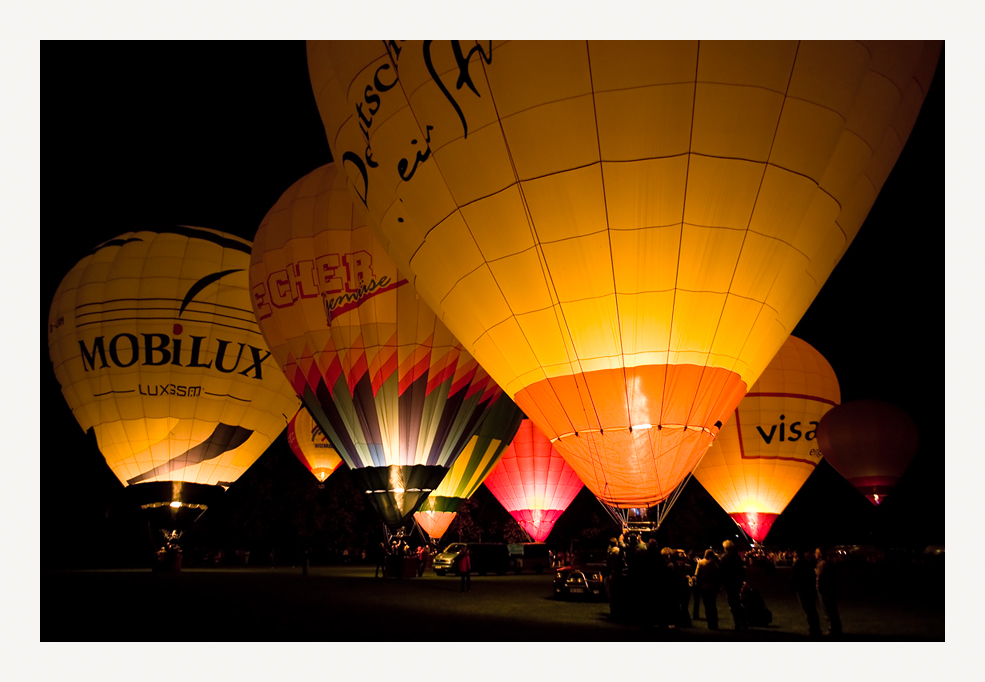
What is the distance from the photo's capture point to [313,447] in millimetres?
23031

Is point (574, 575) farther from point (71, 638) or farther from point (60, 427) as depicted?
point (60, 427)

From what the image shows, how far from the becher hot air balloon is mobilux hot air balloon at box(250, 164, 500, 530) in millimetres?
9646

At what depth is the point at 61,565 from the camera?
21.7 meters

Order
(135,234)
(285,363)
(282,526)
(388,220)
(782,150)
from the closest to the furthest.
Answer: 1. (782,150)
2. (388,220)
3. (285,363)
4. (135,234)
5. (282,526)

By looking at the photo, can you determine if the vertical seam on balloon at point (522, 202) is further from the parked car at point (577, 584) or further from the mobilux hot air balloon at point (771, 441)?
the mobilux hot air balloon at point (771, 441)

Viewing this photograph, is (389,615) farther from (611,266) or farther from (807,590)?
(611,266)

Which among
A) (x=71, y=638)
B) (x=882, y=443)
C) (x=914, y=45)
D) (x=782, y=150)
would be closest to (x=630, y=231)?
(x=782, y=150)

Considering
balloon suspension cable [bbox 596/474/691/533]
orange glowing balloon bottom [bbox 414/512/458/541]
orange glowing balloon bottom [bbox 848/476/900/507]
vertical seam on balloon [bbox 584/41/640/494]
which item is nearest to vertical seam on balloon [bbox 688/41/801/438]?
vertical seam on balloon [bbox 584/41/640/494]

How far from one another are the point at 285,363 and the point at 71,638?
6910 millimetres

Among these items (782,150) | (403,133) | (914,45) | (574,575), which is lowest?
(574,575)

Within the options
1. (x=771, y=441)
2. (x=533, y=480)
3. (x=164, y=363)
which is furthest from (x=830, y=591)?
(x=533, y=480)

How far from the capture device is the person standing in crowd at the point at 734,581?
6922mm

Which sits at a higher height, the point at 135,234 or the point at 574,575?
the point at 135,234

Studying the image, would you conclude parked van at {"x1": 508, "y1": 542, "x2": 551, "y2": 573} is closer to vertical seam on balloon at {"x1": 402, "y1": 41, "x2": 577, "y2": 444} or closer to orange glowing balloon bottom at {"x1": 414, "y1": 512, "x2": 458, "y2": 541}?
orange glowing balloon bottom at {"x1": 414, "y1": 512, "x2": 458, "y2": 541}
